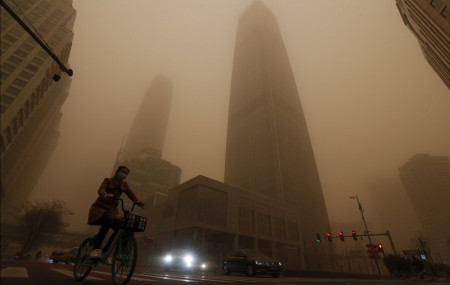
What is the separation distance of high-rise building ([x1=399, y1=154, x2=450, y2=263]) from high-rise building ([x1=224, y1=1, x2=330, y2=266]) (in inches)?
4429

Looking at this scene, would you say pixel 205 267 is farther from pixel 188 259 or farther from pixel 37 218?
pixel 37 218

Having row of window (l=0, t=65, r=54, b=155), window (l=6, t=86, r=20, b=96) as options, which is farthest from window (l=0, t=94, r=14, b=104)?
row of window (l=0, t=65, r=54, b=155)

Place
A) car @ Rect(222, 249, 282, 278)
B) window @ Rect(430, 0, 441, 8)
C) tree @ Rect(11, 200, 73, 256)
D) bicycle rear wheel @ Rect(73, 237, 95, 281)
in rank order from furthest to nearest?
1. tree @ Rect(11, 200, 73, 256)
2. window @ Rect(430, 0, 441, 8)
3. car @ Rect(222, 249, 282, 278)
4. bicycle rear wheel @ Rect(73, 237, 95, 281)

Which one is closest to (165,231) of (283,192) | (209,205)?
(209,205)

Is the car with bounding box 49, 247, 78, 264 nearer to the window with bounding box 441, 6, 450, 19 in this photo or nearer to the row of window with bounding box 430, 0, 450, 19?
the row of window with bounding box 430, 0, 450, 19

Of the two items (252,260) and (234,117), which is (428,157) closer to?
(234,117)

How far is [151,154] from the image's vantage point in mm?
156750

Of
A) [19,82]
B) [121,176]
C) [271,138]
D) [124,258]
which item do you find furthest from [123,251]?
[271,138]

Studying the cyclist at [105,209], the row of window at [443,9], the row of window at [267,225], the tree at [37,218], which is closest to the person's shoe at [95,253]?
the cyclist at [105,209]

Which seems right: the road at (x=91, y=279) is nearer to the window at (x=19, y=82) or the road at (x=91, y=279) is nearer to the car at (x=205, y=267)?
the car at (x=205, y=267)

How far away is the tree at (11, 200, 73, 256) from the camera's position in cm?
4216

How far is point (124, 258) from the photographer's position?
13.1 ft

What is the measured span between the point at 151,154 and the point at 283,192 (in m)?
98.9

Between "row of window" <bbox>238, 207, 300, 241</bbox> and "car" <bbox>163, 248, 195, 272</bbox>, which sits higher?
"row of window" <bbox>238, 207, 300, 241</bbox>
